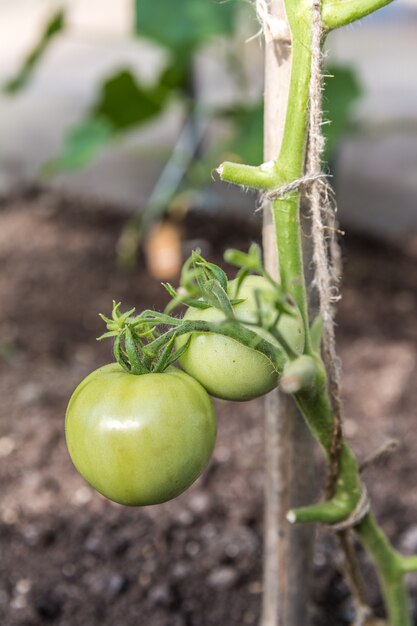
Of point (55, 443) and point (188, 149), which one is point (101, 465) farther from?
point (188, 149)

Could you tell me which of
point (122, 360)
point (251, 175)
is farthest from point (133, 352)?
point (251, 175)

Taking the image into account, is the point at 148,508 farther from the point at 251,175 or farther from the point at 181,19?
the point at 181,19

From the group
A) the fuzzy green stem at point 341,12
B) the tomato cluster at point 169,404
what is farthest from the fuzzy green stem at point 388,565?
the fuzzy green stem at point 341,12

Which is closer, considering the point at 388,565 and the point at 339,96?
the point at 388,565

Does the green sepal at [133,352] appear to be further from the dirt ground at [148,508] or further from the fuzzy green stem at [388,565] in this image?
the dirt ground at [148,508]

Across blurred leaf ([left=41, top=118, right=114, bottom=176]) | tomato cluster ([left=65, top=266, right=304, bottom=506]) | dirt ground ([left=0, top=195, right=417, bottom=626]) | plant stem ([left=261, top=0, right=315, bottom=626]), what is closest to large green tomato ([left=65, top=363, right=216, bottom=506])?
tomato cluster ([left=65, top=266, right=304, bottom=506])

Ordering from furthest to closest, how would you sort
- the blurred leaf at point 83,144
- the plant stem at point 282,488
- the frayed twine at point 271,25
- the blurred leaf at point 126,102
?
1. the blurred leaf at point 126,102
2. the blurred leaf at point 83,144
3. the plant stem at point 282,488
4. the frayed twine at point 271,25

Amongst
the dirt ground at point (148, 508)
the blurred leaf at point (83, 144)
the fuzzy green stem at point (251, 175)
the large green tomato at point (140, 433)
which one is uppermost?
the fuzzy green stem at point (251, 175)

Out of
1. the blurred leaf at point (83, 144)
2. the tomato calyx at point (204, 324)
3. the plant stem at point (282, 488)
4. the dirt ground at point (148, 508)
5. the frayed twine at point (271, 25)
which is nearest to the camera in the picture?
the tomato calyx at point (204, 324)
